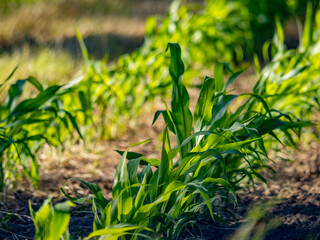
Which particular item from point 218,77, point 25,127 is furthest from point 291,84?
point 25,127

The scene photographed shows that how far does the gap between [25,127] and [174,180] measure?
109 cm

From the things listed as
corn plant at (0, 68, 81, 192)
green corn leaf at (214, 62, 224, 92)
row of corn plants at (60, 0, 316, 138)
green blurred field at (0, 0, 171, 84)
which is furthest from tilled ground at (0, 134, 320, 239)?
green blurred field at (0, 0, 171, 84)

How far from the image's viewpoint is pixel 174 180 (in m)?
1.26

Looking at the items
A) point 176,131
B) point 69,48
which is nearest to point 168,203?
point 176,131

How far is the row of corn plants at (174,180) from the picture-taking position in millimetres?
1159

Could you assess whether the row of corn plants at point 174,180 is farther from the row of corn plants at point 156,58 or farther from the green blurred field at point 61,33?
the green blurred field at point 61,33

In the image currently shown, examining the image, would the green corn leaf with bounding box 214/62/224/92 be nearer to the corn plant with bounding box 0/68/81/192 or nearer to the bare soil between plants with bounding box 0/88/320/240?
the bare soil between plants with bounding box 0/88/320/240

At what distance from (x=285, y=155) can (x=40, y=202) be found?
1.56 meters

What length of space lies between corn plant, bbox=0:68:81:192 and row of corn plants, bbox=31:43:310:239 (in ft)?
1.64

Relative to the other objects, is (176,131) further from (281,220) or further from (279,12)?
(279,12)

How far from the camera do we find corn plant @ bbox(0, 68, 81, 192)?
177 centimetres

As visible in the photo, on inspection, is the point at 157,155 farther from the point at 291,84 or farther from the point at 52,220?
the point at 52,220

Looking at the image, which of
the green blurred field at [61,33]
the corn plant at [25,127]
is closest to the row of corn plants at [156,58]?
the corn plant at [25,127]

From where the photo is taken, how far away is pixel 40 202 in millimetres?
1949
